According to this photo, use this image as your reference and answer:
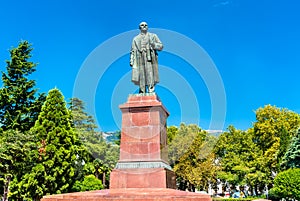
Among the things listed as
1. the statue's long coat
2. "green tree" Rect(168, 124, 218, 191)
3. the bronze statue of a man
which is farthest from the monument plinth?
"green tree" Rect(168, 124, 218, 191)

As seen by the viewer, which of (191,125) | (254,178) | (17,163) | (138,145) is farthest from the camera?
(191,125)

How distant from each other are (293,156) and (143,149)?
62.8 ft

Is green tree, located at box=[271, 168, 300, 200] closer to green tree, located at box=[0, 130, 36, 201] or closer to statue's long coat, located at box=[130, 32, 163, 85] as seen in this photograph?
statue's long coat, located at box=[130, 32, 163, 85]

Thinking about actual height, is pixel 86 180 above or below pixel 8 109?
below

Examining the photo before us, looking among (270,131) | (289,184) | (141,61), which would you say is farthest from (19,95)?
(270,131)

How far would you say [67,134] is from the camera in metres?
20.7

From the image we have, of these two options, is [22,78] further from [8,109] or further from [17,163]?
[17,163]

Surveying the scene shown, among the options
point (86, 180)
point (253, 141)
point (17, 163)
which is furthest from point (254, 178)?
point (17, 163)

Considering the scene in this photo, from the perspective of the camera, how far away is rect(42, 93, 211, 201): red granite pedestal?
904 cm

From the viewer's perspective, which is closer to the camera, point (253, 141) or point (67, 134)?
point (67, 134)

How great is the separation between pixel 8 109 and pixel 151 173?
18507 millimetres

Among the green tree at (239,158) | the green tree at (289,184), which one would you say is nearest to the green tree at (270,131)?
the green tree at (239,158)

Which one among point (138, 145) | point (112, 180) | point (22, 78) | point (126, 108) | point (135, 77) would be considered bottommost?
point (112, 180)

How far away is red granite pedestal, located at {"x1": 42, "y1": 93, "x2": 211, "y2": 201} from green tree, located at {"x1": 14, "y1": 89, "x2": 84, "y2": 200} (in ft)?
36.0
